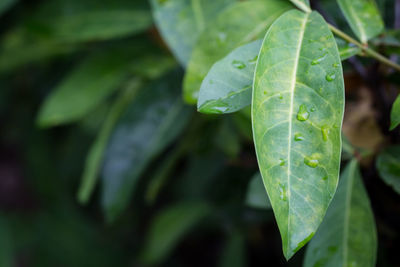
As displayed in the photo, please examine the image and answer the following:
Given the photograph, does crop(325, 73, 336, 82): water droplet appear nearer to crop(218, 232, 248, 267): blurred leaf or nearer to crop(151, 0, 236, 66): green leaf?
crop(151, 0, 236, 66): green leaf

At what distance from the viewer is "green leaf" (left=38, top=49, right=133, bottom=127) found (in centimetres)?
109

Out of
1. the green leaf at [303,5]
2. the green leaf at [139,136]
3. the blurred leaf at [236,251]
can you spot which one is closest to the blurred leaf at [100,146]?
the green leaf at [139,136]

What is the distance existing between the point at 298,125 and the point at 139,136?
0.57 metres

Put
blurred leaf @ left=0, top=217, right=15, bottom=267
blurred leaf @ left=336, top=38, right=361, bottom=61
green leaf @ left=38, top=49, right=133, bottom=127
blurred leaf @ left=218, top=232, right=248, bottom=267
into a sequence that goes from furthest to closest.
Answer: blurred leaf @ left=0, top=217, right=15, bottom=267, blurred leaf @ left=218, top=232, right=248, bottom=267, green leaf @ left=38, top=49, right=133, bottom=127, blurred leaf @ left=336, top=38, right=361, bottom=61

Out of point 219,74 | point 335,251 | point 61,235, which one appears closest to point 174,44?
point 219,74

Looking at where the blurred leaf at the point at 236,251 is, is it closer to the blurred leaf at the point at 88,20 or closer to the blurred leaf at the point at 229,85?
the blurred leaf at the point at 88,20

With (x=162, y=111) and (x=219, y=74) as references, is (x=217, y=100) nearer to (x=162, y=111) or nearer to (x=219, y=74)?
(x=219, y=74)

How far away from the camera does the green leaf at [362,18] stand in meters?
0.60

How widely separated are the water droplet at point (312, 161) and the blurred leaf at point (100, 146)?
2.10ft

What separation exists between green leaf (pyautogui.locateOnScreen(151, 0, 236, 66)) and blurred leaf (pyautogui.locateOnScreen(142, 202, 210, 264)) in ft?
2.33

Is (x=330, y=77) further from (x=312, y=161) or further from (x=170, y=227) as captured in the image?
(x=170, y=227)

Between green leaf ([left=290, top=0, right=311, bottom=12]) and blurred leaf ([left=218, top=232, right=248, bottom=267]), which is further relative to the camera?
blurred leaf ([left=218, top=232, right=248, bottom=267])

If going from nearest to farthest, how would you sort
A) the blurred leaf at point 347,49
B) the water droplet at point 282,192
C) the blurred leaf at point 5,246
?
the water droplet at point 282,192 < the blurred leaf at point 347,49 < the blurred leaf at point 5,246

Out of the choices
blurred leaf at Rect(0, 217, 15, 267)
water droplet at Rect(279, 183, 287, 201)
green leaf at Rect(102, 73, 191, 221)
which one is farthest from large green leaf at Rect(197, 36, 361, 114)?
blurred leaf at Rect(0, 217, 15, 267)
